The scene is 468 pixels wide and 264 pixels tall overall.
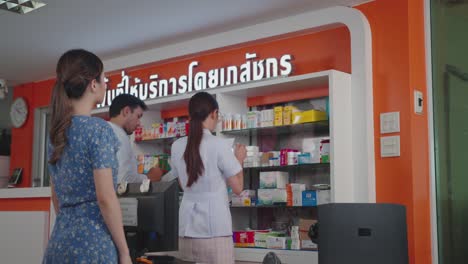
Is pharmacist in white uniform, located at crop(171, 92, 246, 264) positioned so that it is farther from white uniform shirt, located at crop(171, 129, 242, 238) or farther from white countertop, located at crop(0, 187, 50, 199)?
white countertop, located at crop(0, 187, 50, 199)

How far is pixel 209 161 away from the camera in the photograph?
12.0ft

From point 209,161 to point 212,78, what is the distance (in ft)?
8.79

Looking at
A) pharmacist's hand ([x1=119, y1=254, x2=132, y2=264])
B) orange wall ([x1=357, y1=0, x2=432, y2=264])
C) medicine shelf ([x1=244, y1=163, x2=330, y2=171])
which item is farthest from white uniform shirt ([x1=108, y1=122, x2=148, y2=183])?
orange wall ([x1=357, y1=0, x2=432, y2=264])

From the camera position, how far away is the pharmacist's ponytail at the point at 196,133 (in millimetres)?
3609

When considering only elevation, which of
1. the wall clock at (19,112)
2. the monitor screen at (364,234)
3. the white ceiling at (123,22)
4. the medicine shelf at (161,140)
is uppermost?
the white ceiling at (123,22)

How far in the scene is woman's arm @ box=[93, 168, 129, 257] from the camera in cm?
212

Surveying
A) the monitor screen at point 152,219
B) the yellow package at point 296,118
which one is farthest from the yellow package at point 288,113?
the monitor screen at point 152,219

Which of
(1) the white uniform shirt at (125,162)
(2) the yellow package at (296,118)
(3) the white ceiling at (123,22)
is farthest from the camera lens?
(3) the white ceiling at (123,22)

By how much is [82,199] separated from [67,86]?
0.42 metres

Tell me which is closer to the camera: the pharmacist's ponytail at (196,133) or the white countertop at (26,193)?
the pharmacist's ponytail at (196,133)

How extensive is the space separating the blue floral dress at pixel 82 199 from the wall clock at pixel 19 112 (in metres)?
7.41

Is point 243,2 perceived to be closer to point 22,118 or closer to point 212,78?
point 212,78

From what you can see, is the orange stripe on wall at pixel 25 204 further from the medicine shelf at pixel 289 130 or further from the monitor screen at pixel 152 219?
the monitor screen at pixel 152 219

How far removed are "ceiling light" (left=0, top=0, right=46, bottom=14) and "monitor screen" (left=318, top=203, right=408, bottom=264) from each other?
3.42m
